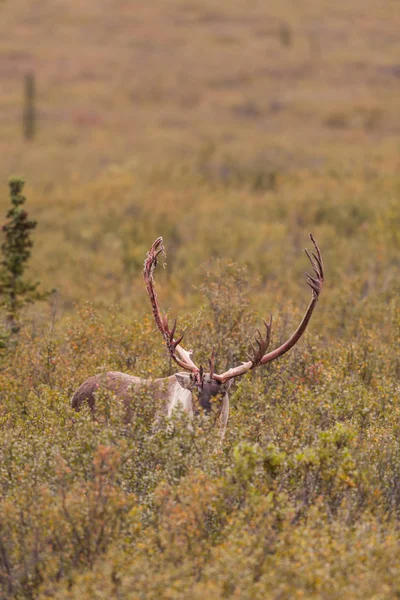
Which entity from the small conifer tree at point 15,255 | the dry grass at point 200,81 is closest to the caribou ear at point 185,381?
the small conifer tree at point 15,255

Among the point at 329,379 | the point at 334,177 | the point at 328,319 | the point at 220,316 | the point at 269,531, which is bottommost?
the point at 334,177

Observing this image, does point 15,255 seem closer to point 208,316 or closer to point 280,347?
point 208,316

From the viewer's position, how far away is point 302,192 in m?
38.3

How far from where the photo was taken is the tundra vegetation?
8070 millimetres

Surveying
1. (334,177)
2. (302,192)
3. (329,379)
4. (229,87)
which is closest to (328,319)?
(329,379)

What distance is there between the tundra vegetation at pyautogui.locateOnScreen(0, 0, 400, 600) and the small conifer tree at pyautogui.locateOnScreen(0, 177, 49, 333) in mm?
558

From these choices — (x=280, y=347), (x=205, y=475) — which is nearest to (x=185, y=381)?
(x=280, y=347)

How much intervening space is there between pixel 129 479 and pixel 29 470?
1.10 m

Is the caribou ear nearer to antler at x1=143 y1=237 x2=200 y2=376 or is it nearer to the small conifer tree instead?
antler at x1=143 y1=237 x2=200 y2=376

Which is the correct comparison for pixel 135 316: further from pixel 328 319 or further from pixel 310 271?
pixel 310 271

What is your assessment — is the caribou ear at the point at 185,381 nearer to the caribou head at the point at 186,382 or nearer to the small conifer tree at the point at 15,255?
the caribou head at the point at 186,382

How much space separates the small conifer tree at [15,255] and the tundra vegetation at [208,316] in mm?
558

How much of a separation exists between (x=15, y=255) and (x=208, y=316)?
431 centimetres

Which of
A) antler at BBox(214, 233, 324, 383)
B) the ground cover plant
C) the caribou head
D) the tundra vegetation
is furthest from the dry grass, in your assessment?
the caribou head
